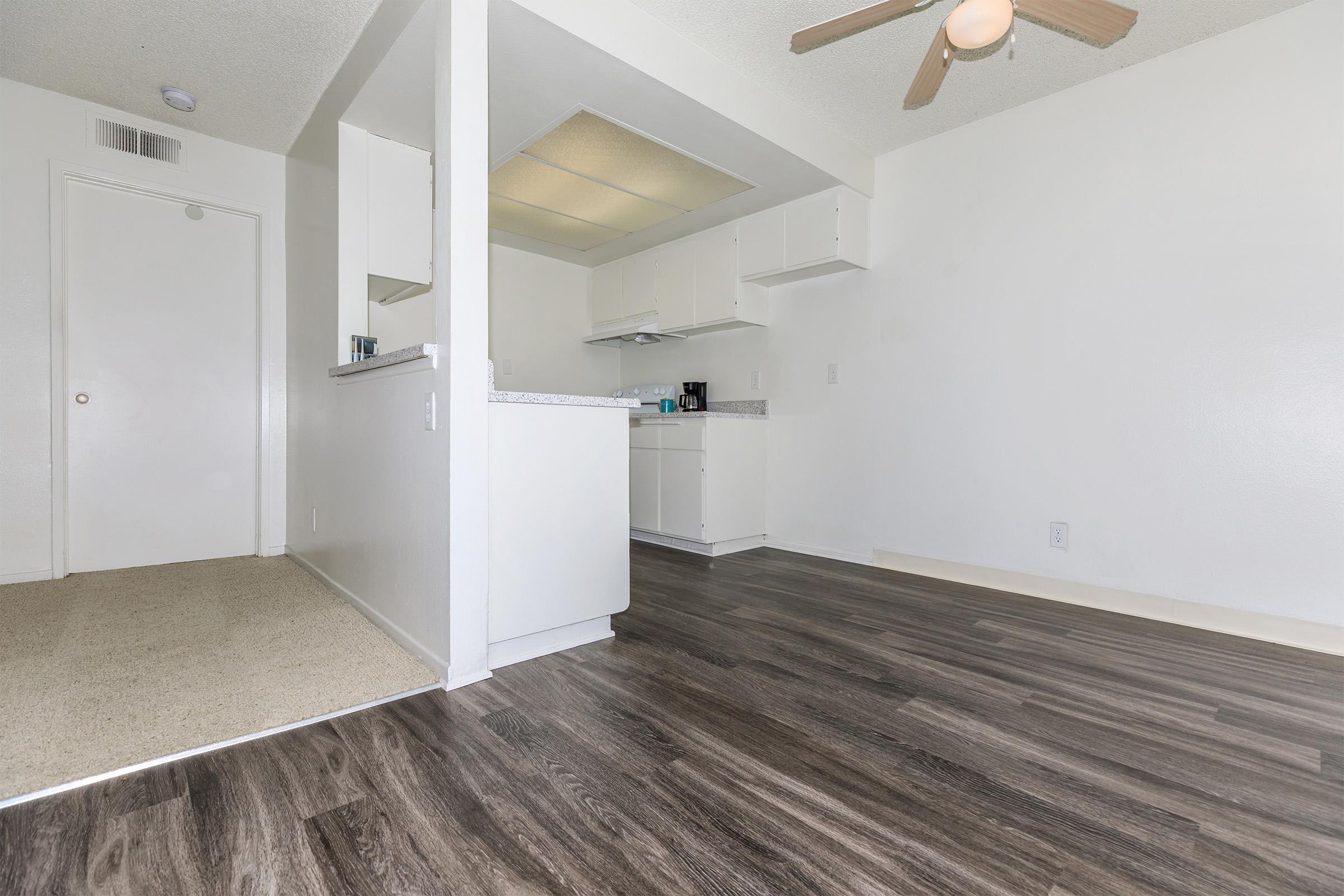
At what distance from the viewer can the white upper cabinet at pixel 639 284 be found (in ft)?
15.4

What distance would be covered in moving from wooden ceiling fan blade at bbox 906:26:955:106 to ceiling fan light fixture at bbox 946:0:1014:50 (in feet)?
0.23

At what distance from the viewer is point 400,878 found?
1.05 meters

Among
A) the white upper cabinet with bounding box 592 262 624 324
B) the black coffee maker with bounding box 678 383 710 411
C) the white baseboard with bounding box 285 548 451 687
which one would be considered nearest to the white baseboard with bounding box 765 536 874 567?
the black coffee maker with bounding box 678 383 710 411

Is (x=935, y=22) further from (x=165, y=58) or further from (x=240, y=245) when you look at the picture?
(x=240, y=245)

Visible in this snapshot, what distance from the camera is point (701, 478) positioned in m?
3.90

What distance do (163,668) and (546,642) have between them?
1.22m

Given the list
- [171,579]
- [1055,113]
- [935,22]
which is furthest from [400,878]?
[1055,113]

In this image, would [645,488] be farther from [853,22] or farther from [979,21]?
[979,21]

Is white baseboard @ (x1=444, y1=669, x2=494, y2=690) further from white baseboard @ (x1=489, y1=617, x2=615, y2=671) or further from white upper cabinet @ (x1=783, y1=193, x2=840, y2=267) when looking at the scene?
white upper cabinet @ (x1=783, y1=193, x2=840, y2=267)

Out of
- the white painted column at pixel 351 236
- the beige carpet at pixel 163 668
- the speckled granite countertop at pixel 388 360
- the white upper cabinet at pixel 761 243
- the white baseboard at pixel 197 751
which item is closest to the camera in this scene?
the white baseboard at pixel 197 751

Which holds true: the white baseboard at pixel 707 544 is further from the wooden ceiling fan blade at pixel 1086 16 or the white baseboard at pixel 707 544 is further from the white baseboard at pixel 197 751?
the wooden ceiling fan blade at pixel 1086 16

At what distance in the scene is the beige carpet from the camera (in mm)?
1497

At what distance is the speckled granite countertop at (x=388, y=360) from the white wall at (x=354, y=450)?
0.05m

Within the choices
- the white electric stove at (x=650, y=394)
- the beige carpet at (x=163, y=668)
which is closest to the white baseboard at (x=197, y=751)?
the beige carpet at (x=163, y=668)
